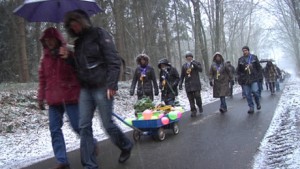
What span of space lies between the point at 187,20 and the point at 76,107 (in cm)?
3633

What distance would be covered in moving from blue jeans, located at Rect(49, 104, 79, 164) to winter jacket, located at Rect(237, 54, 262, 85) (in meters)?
7.82

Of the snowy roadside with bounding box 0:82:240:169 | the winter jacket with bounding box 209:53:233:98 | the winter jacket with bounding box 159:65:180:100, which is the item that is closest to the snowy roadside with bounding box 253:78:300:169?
the winter jacket with bounding box 159:65:180:100

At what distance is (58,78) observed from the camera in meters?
5.71

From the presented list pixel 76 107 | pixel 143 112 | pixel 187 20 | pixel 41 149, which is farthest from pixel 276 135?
pixel 187 20

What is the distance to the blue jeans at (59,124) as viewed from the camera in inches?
224

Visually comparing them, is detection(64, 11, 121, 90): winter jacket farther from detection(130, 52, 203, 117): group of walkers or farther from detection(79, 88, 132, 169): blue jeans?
detection(130, 52, 203, 117): group of walkers

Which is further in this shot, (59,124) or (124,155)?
(124,155)

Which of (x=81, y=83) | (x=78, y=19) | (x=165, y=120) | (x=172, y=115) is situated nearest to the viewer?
(x=78, y=19)

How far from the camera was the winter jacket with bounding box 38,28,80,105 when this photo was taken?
567 cm

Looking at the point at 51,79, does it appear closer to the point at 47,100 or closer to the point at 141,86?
the point at 47,100

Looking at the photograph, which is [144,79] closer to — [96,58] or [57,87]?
[57,87]

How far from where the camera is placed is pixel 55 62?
18.8ft

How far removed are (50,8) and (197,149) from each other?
350cm

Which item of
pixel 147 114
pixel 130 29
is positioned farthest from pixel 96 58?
pixel 130 29
